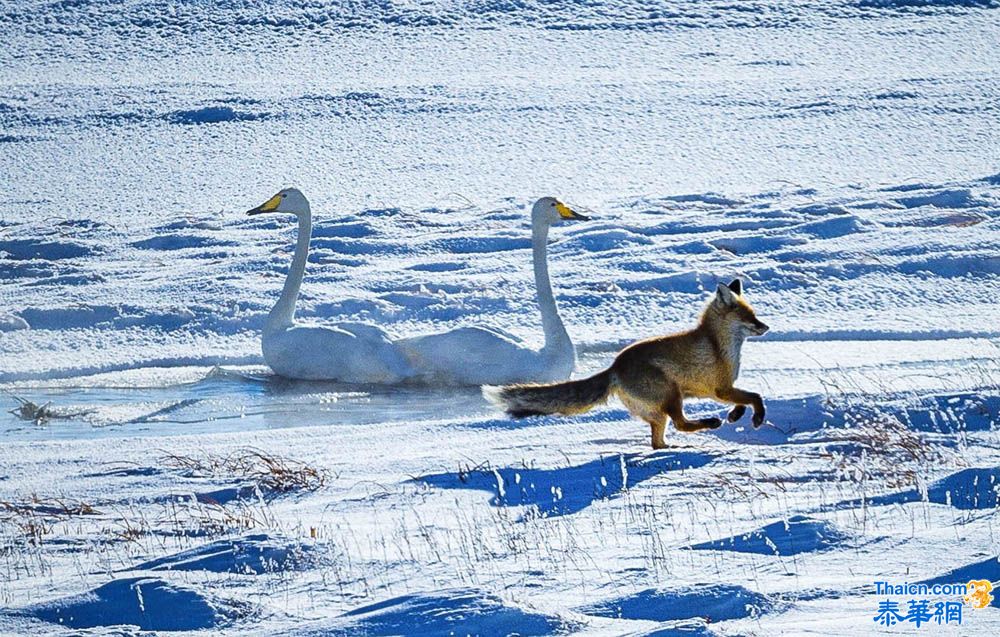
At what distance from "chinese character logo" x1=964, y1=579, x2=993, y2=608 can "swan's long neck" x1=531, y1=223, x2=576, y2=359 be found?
191 inches

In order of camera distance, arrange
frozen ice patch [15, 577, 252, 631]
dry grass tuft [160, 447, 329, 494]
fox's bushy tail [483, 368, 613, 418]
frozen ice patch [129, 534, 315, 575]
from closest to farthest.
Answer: frozen ice patch [15, 577, 252, 631], frozen ice patch [129, 534, 315, 575], dry grass tuft [160, 447, 329, 494], fox's bushy tail [483, 368, 613, 418]

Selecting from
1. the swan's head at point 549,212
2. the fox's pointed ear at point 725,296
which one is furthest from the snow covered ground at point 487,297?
the swan's head at point 549,212

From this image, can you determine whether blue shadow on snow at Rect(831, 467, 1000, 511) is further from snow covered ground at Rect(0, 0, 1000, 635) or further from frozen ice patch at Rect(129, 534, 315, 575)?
frozen ice patch at Rect(129, 534, 315, 575)

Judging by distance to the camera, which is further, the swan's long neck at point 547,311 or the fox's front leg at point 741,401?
the swan's long neck at point 547,311

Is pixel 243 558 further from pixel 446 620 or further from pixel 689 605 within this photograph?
pixel 689 605

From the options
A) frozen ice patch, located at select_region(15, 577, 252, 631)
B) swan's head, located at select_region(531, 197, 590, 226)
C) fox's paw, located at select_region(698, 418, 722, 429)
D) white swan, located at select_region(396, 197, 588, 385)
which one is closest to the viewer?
frozen ice patch, located at select_region(15, 577, 252, 631)

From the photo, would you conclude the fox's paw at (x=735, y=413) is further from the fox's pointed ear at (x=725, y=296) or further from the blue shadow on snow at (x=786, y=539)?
the blue shadow on snow at (x=786, y=539)

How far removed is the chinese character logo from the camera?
3.49 meters

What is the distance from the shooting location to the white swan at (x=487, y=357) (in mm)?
8336

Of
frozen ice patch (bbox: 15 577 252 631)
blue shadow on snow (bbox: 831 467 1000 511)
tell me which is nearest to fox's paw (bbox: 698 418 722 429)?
blue shadow on snow (bbox: 831 467 1000 511)

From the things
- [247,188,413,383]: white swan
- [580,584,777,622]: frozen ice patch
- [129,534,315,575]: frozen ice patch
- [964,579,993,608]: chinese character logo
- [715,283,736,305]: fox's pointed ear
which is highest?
[715,283,736,305]: fox's pointed ear

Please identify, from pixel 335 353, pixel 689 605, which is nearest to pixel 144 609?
pixel 689 605

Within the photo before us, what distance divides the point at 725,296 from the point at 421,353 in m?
2.78

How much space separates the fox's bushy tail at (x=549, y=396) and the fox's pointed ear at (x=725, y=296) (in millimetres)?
548
